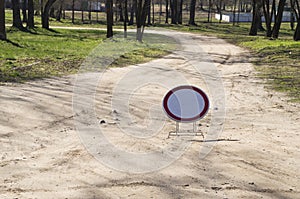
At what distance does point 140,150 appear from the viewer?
718 centimetres

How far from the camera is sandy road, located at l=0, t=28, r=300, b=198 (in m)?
5.65

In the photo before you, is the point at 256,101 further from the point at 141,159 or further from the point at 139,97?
the point at 141,159

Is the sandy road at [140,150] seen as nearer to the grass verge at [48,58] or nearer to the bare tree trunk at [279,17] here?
the grass verge at [48,58]

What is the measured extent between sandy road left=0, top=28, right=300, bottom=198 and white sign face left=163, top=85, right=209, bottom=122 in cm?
47

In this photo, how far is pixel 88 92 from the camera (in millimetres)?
12086

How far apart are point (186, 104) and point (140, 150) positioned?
3.34 ft

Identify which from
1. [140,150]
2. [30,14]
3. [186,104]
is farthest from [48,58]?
[30,14]

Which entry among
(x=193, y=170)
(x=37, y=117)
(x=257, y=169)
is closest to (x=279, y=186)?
(x=257, y=169)

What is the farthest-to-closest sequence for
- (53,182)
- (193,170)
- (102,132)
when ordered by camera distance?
1. (102,132)
2. (193,170)
3. (53,182)

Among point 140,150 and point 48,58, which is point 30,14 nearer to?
point 48,58

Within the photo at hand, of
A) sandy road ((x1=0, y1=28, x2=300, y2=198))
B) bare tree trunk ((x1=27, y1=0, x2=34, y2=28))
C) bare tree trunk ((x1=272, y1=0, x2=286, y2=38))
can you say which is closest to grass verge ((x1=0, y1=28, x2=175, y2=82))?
sandy road ((x1=0, y1=28, x2=300, y2=198))

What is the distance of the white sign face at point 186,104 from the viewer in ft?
24.3

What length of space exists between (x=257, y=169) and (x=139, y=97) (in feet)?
18.0

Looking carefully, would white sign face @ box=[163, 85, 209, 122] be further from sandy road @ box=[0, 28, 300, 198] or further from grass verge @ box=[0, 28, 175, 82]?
grass verge @ box=[0, 28, 175, 82]
